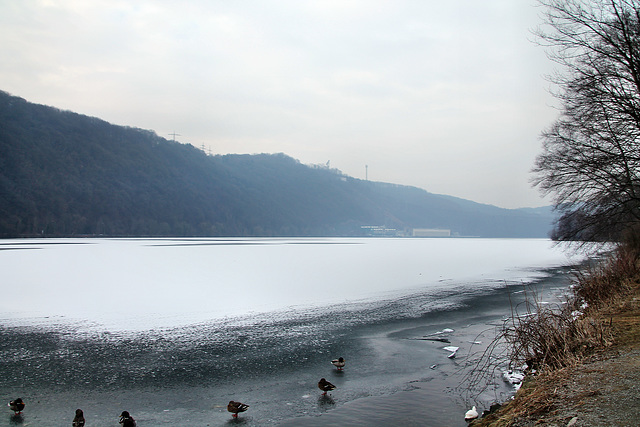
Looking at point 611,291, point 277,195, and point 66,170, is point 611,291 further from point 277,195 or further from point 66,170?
point 277,195

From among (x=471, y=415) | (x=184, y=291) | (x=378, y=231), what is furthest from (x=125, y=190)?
(x=471, y=415)

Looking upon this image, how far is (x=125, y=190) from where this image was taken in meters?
128

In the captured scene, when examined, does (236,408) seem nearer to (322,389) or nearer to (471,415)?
(322,389)

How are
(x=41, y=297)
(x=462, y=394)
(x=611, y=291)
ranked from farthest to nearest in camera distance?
(x=41, y=297)
(x=611, y=291)
(x=462, y=394)

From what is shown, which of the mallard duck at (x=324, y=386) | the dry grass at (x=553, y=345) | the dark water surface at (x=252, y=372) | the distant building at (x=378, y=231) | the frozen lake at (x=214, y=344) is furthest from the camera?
the distant building at (x=378, y=231)

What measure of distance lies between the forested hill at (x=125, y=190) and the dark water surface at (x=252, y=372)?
9627 cm

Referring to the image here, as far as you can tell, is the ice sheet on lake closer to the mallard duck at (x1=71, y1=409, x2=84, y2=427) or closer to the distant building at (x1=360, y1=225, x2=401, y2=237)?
the mallard duck at (x1=71, y1=409, x2=84, y2=427)

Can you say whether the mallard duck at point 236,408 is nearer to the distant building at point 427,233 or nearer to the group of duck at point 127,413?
the group of duck at point 127,413

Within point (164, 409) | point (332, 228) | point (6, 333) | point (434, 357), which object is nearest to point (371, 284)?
point (434, 357)

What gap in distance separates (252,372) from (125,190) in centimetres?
13190

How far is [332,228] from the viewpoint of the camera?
175 meters

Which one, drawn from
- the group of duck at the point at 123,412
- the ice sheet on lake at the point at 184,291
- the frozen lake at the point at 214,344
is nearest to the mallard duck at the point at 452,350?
the frozen lake at the point at 214,344

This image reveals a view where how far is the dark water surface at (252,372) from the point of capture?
613cm

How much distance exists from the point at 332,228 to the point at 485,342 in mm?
164818
